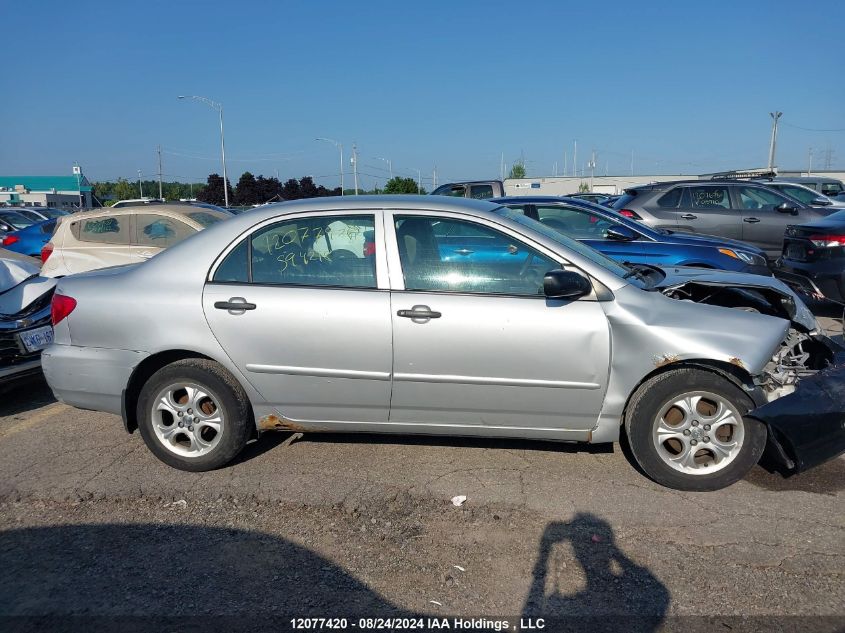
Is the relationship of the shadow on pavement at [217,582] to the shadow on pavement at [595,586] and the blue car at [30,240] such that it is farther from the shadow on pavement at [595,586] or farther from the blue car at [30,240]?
the blue car at [30,240]

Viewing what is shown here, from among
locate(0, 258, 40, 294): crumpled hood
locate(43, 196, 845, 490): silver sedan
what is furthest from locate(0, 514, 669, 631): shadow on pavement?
locate(0, 258, 40, 294): crumpled hood

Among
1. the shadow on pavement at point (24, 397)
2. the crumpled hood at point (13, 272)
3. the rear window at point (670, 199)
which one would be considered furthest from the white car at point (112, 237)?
the rear window at point (670, 199)

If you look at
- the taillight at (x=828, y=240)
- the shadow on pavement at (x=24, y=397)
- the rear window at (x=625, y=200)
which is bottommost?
the shadow on pavement at (x=24, y=397)

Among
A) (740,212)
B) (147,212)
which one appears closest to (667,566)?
(147,212)

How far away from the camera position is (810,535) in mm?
3344

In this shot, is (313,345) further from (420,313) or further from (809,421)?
(809,421)

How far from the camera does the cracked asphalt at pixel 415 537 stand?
287 centimetres

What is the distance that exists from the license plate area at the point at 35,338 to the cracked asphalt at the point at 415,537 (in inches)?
48.9

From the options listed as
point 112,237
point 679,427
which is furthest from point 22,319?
point 679,427

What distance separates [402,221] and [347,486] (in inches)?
65.0

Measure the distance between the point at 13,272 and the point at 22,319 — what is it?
31.9 inches

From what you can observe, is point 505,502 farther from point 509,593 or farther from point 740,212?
point 740,212

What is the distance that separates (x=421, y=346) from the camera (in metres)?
3.83

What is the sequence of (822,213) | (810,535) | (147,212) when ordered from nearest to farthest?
(810,535)
(147,212)
(822,213)
